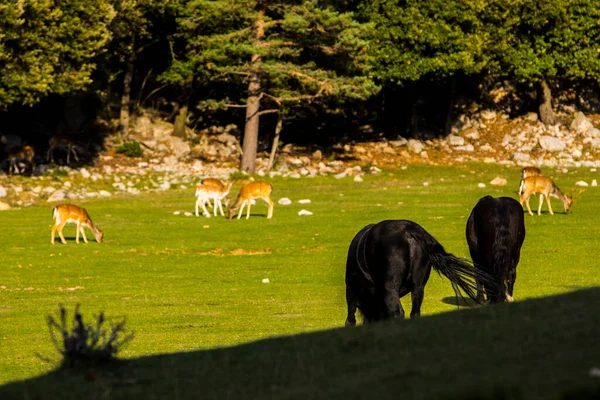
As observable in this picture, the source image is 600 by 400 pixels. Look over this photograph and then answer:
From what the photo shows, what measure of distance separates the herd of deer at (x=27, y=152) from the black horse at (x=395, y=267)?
37908 mm

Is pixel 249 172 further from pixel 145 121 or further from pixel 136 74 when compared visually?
pixel 136 74

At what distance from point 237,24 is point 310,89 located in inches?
223

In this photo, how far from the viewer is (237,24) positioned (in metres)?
53.8

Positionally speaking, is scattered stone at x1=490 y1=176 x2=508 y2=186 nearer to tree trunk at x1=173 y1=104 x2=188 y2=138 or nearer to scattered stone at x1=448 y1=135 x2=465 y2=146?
scattered stone at x1=448 y1=135 x2=465 y2=146

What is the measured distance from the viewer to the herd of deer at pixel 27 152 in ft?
163

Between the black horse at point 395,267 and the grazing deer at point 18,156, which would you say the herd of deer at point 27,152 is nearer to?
the grazing deer at point 18,156

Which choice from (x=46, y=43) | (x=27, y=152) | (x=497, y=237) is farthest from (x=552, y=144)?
(x=497, y=237)

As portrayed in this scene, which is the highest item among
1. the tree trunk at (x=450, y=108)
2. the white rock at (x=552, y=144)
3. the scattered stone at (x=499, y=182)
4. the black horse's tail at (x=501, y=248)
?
the tree trunk at (x=450, y=108)

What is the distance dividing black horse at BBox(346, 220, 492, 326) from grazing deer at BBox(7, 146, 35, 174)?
3813 centimetres

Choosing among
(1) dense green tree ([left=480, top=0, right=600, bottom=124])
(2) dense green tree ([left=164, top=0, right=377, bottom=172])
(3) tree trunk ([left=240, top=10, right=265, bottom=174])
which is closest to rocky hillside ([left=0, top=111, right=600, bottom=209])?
(3) tree trunk ([left=240, top=10, right=265, bottom=174])

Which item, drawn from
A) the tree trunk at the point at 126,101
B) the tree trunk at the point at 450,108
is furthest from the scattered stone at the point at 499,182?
the tree trunk at the point at 126,101

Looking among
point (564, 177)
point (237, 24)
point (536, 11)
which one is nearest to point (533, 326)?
point (564, 177)

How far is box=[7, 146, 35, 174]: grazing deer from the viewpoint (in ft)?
163

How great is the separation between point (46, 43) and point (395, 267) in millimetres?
34007
